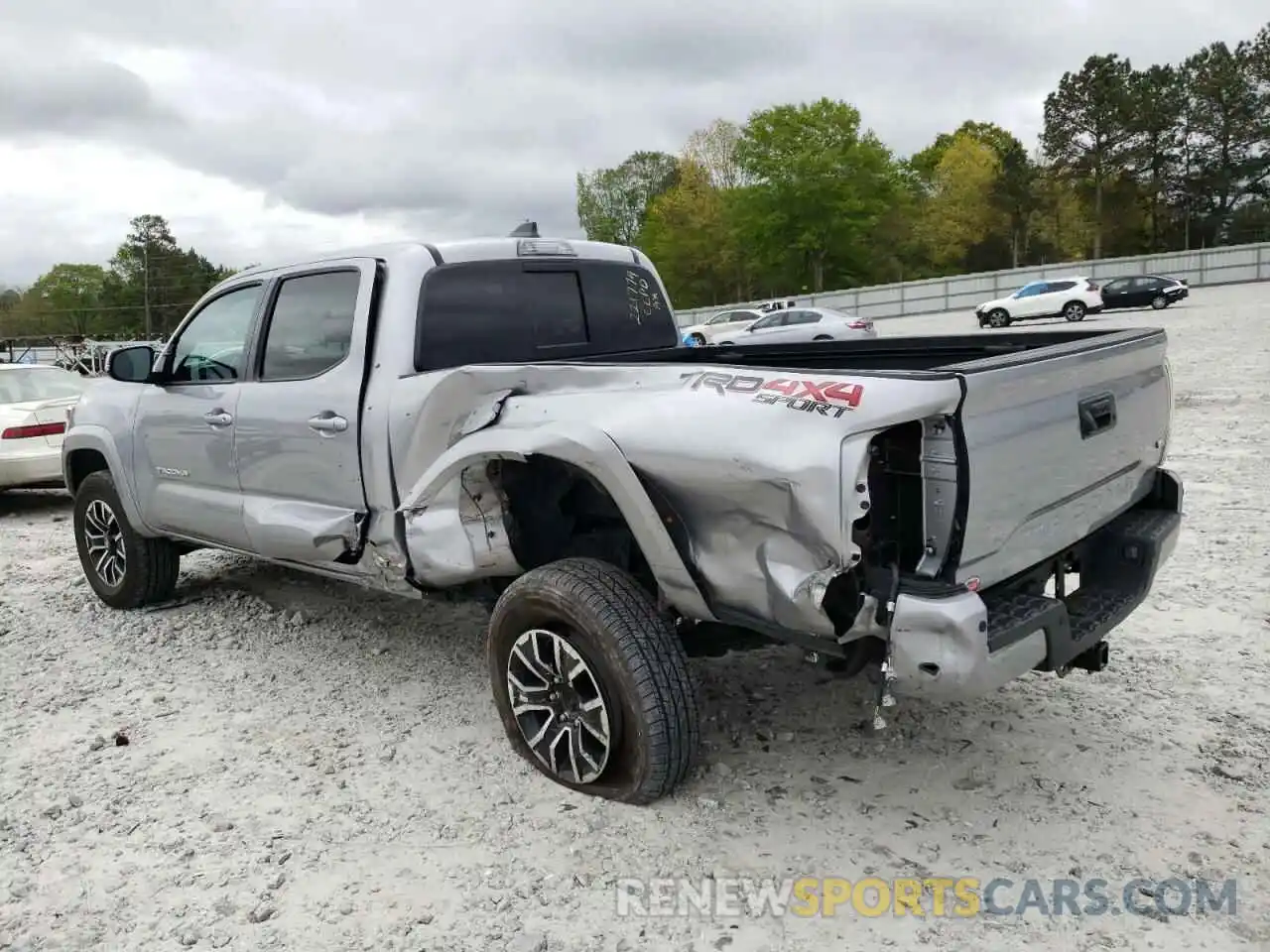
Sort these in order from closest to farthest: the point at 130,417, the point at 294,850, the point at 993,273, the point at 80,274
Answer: the point at 294,850 < the point at 130,417 < the point at 993,273 < the point at 80,274

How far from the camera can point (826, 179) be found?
61.7 meters

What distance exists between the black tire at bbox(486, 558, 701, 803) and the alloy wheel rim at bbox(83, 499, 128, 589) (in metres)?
3.53

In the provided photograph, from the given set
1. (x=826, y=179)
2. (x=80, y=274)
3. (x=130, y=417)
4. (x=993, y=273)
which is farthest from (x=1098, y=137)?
(x=80, y=274)

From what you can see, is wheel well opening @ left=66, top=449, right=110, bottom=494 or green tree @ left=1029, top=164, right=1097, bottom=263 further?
green tree @ left=1029, top=164, right=1097, bottom=263

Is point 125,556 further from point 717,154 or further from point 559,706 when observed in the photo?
point 717,154

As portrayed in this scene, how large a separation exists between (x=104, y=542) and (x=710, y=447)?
457cm

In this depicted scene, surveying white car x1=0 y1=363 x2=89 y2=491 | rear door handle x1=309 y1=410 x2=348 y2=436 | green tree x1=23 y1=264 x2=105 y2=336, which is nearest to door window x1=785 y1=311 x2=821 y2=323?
white car x1=0 y1=363 x2=89 y2=491

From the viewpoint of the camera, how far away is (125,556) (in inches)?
225

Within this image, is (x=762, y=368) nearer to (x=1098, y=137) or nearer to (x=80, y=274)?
(x=1098, y=137)

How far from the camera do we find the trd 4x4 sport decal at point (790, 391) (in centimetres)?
266

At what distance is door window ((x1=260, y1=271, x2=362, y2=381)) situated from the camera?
4211 millimetres

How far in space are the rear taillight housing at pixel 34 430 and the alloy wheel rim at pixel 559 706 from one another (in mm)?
7475

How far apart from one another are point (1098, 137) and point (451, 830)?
223ft

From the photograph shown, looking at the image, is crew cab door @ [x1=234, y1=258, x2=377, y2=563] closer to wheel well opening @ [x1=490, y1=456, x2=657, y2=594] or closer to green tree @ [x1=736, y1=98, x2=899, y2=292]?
wheel well opening @ [x1=490, y1=456, x2=657, y2=594]
